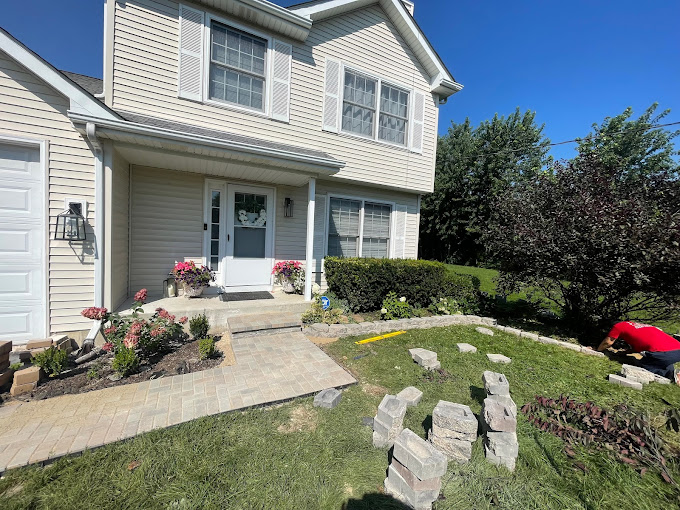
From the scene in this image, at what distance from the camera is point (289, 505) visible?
1.81 meters

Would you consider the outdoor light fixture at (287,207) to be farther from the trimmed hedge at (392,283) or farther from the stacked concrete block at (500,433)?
the stacked concrete block at (500,433)

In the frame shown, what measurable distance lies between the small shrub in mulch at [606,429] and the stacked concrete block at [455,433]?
899mm

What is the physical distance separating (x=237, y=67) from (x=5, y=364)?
594cm

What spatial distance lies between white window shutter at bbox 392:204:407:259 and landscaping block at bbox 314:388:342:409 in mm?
5624

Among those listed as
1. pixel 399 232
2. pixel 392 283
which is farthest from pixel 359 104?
pixel 392 283

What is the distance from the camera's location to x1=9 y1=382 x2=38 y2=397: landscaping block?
291cm

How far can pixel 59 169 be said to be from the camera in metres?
4.00

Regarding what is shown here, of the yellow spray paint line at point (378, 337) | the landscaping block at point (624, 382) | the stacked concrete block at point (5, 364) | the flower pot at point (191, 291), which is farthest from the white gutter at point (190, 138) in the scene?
the landscaping block at point (624, 382)

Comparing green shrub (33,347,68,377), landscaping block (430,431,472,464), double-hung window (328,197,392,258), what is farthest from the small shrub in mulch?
double-hung window (328,197,392,258)

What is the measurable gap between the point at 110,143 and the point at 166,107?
1.48 meters

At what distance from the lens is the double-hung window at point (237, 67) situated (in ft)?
18.2

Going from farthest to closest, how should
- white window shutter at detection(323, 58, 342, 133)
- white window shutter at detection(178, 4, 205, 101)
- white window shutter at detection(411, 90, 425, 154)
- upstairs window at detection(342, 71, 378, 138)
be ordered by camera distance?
white window shutter at detection(411, 90, 425, 154)
upstairs window at detection(342, 71, 378, 138)
white window shutter at detection(323, 58, 342, 133)
white window shutter at detection(178, 4, 205, 101)

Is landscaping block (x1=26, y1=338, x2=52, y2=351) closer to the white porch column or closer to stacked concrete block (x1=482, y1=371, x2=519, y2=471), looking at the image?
the white porch column

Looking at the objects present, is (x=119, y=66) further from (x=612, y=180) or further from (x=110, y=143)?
(x=612, y=180)
